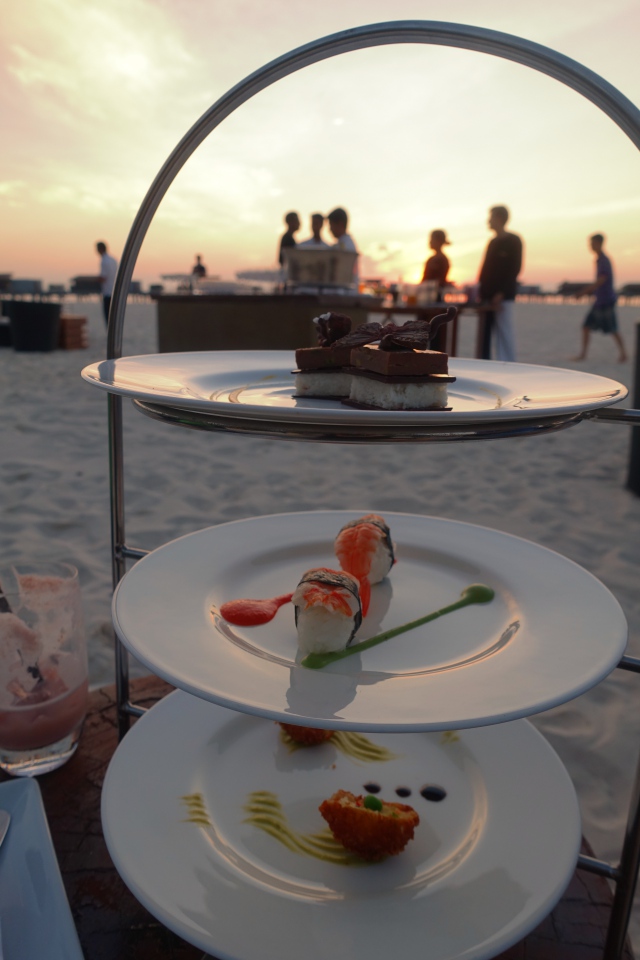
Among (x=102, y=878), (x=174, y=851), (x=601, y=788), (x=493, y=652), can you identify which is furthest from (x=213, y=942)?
(x=601, y=788)

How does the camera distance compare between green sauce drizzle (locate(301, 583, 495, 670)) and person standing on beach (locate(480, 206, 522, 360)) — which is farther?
person standing on beach (locate(480, 206, 522, 360))

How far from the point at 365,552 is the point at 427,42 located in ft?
2.35

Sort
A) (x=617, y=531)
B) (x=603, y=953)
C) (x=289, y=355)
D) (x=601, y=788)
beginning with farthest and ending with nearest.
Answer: (x=617, y=531)
(x=601, y=788)
(x=289, y=355)
(x=603, y=953)

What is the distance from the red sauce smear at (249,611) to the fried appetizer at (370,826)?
266mm

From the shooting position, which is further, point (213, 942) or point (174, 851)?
point (174, 851)

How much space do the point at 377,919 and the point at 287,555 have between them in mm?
563

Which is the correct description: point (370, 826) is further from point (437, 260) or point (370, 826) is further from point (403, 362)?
point (437, 260)

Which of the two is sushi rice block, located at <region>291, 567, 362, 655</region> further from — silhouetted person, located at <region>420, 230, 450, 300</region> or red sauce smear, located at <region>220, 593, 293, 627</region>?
silhouetted person, located at <region>420, 230, 450, 300</region>

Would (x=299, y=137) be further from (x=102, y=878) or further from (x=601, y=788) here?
(x=601, y=788)

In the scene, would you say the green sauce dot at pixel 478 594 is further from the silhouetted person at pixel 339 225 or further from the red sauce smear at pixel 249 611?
the silhouetted person at pixel 339 225

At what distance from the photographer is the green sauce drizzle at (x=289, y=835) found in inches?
35.4

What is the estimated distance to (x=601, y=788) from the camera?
5.02ft

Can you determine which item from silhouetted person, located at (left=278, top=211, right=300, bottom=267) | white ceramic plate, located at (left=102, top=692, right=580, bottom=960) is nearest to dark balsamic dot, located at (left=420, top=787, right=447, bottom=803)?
white ceramic plate, located at (left=102, top=692, right=580, bottom=960)

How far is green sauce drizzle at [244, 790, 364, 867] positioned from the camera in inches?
35.4
